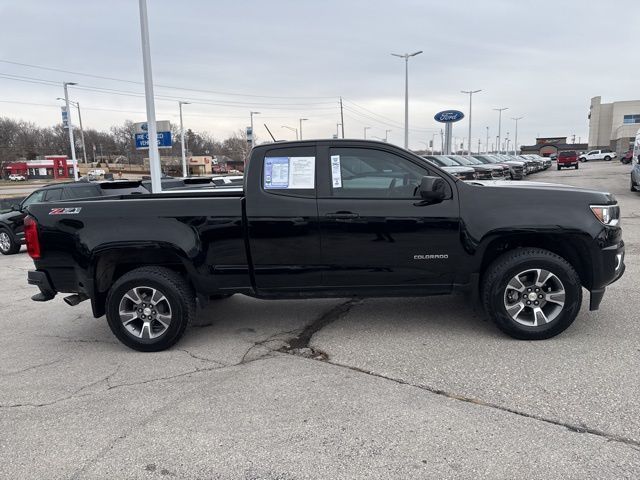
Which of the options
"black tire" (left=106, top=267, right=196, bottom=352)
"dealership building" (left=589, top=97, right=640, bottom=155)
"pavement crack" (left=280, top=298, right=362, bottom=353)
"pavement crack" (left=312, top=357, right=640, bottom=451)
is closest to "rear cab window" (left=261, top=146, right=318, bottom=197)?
"black tire" (left=106, top=267, right=196, bottom=352)

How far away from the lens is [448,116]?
1672 inches

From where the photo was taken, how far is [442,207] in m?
4.57

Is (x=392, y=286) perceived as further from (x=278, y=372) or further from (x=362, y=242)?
(x=278, y=372)

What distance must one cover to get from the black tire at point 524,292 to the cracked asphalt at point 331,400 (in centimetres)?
13

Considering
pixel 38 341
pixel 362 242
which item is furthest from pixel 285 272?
pixel 38 341

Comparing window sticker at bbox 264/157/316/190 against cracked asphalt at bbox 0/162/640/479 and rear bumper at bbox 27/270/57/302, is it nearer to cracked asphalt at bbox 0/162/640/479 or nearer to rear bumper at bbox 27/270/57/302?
cracked asphalt at bbox 0/162/640/479

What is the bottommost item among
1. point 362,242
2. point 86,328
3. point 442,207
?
point 86,328

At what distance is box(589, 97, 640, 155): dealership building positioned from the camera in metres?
98.6

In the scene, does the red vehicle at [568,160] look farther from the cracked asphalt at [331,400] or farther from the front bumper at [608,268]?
the front bumper at [608,268]

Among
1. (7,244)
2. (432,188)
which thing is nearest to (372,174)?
(432,188)

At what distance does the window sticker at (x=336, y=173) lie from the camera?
15.3ft

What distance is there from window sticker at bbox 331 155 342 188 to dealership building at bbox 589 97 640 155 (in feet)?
347

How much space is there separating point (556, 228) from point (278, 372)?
2861mm

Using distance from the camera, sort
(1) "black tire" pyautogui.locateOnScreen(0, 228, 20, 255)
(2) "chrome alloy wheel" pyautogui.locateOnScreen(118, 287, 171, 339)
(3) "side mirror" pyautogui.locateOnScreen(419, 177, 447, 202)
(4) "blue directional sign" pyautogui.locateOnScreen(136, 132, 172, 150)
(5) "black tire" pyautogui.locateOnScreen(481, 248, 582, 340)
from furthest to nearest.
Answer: (4) "blue directional sign" pyautogui.locateOnScreen(136, 132, 172, 150), (1) "black tire" pyautogui.locateOnScreen(0, 228, 20, 255), (2) "chrome alloy wheel" pyautogui.locateOnScreen(118, 287, 171, 339), (5) "black tire" pyautogui.locateOnScreen(481, 248, 582, 340), (3) "side mirror" pyautogui.locateOnScreen(419, 177, 447, 202)
